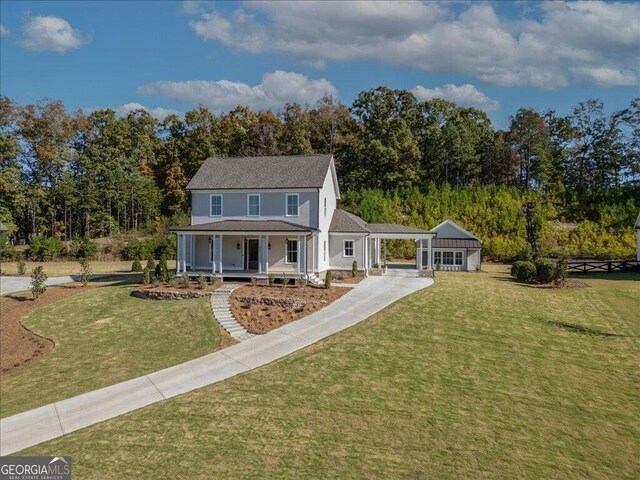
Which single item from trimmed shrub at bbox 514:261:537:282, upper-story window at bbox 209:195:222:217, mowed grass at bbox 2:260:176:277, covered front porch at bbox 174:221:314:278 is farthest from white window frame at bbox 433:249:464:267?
mowed grass at bbox 2:260:176:277

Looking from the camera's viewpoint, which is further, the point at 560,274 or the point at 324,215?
the point at 324,215

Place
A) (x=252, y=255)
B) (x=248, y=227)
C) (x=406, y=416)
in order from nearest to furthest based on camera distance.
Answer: (x=406, y=416) → (x=248, y=227) → (x=252, y=255)

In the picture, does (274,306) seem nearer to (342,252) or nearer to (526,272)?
(342,252)

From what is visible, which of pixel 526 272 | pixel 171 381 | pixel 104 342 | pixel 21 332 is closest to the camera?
pixel 171 381

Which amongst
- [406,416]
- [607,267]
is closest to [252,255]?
[406,416]

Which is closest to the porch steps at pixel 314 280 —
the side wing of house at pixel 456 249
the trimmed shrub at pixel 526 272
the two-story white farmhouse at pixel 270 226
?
the two-story white farmhouse at pixel 270 226

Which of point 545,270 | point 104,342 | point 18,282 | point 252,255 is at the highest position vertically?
point 252,255

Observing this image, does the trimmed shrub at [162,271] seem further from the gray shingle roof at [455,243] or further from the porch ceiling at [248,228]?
the gray shingle roof at [455,243]

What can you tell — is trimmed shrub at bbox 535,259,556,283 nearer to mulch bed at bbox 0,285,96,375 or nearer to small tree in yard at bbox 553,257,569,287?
small tree in yard at bbox 553,257,569,287
